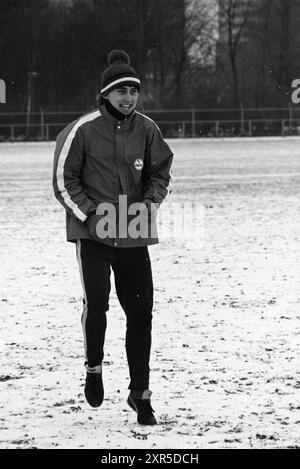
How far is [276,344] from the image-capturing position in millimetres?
6336

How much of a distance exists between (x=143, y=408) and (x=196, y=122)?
1691 inches

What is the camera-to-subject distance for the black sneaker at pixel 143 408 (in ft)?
15.5

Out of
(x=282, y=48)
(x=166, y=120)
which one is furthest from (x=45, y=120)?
(x=282, y=48)

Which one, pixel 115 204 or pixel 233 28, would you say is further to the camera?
pixel 233 28

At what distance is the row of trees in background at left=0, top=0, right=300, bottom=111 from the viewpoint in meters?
52.5

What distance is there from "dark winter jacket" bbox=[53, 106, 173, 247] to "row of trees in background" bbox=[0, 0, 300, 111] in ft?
149

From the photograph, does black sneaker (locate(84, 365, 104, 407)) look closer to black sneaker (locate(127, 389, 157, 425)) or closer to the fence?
black sneaker (locate(127, 389, 157, 425))

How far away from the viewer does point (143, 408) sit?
4.75 m

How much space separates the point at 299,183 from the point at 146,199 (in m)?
14.6

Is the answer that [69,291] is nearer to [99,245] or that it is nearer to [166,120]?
[99,245]

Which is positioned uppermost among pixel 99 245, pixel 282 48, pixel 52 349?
pixel 282 48

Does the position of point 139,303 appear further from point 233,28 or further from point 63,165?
point 233,28

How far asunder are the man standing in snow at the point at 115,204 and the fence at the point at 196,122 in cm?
4017

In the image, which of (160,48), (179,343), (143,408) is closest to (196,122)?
(160,48)
